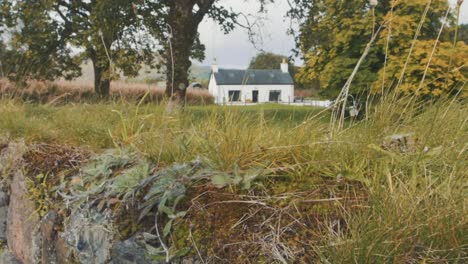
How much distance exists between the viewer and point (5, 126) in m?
3.28

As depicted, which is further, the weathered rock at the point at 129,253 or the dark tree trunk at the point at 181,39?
the dark tree trunk at the point at 181,39

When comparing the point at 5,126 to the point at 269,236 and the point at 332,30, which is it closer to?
the point at 269,236


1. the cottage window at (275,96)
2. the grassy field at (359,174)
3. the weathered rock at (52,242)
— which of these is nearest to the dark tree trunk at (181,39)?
the cottage window at (275,96)

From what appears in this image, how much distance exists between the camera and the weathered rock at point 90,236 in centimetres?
159

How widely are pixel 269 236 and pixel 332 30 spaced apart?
8528mm

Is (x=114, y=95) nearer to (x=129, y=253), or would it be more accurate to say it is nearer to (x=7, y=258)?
(x=7, y=258)

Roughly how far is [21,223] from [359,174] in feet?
6.47

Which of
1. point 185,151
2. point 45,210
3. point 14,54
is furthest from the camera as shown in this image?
point 14,54

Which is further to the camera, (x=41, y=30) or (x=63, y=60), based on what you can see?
(x=63, y=60)

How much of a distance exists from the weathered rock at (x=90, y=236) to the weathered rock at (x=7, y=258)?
0.99 metres

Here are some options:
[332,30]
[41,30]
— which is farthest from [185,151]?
[41,30]

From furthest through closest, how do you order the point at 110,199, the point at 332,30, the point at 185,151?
the point at 332,30 → the point at 185,151 → the point at 110,199

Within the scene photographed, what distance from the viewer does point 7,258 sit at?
2.58 metres

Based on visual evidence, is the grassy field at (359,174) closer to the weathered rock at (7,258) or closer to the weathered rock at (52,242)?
the weathered rock at (52,242)
